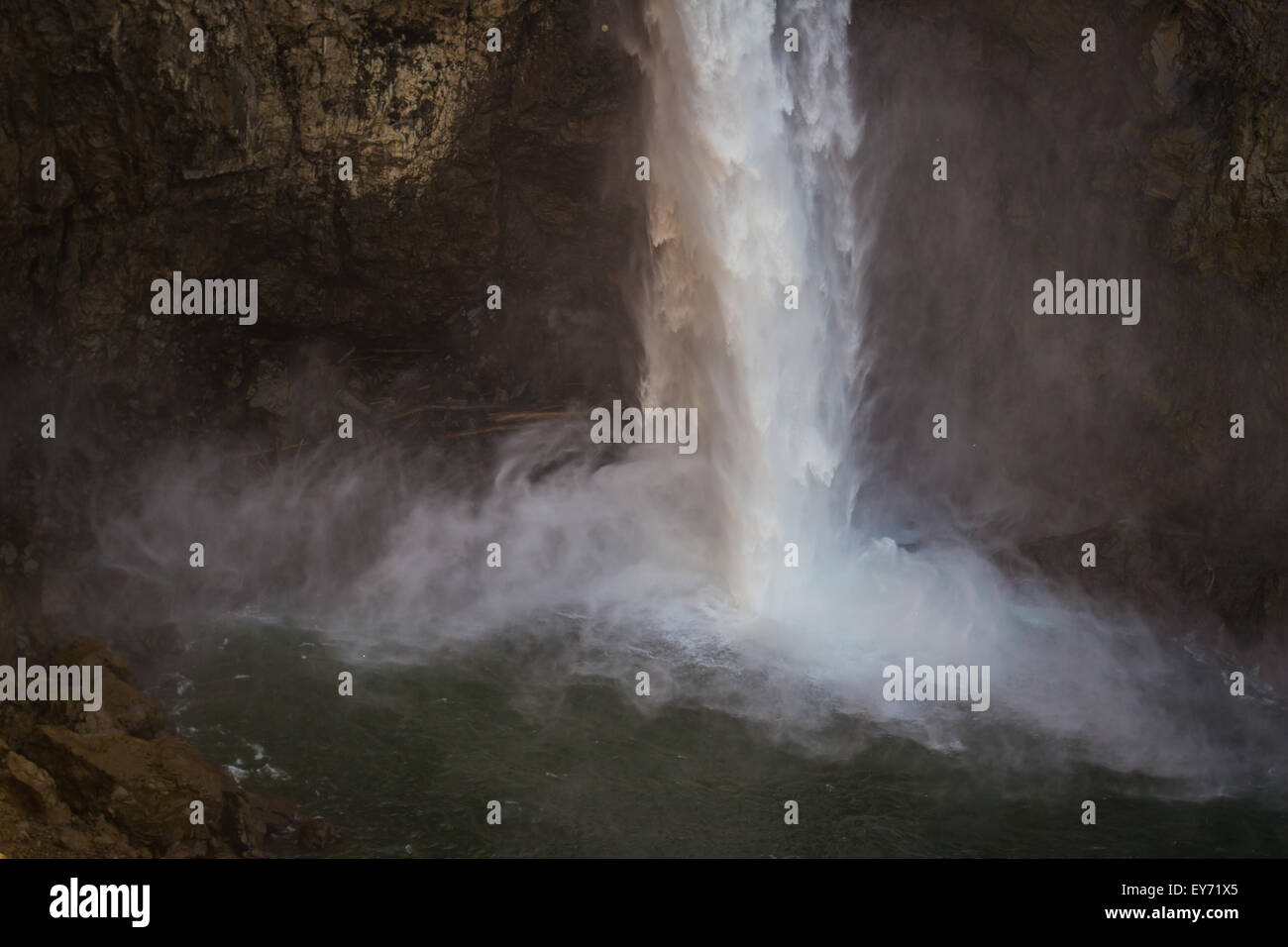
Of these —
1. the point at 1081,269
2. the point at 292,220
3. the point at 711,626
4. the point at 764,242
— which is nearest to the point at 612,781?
the point at 711,626

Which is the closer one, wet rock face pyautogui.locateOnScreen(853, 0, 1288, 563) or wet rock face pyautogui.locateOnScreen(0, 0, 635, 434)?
wet rock face pyautogui.locateOnScreen(0, 0, 635, 434)

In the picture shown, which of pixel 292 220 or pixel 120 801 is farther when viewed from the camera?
pixel 292 220

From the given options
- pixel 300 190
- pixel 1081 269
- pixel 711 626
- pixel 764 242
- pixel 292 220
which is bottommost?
pixel 711 626

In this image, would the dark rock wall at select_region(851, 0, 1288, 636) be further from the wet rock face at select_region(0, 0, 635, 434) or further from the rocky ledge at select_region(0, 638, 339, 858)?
the rocky ledge at select_region(0, 638, 339, 858)

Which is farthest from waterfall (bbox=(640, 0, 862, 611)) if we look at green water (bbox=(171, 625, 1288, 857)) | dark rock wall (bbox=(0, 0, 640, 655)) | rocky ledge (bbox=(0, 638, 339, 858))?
rocky ledge (bbox=(0, 638, 339, 858))

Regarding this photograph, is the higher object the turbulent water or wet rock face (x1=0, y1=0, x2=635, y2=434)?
wet rock face (x1=0, y1=0, x2=635, y2=434)

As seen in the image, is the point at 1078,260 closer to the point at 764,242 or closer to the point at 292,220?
the point at 764,242

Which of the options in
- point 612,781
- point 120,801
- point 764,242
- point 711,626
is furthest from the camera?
point 764,242

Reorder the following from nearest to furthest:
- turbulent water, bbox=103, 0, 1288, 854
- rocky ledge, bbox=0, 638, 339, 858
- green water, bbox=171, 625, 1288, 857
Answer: rocky ledge, bbox=0, 638, 339, 858 < green water, bbox=171, 625, 1288, 857 < turbulent water, bbox=103, 0, 1288, 854
